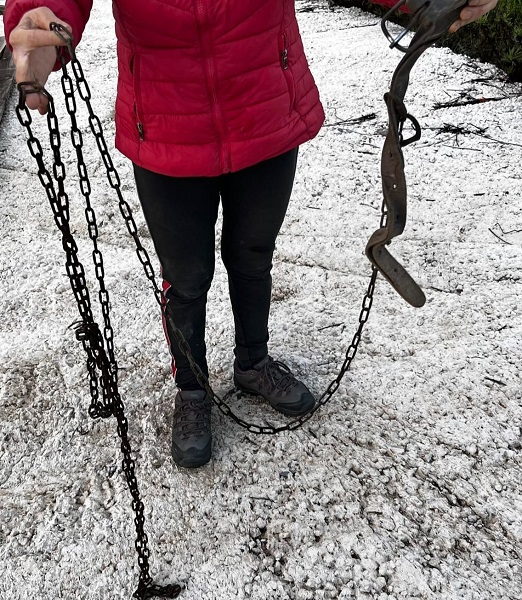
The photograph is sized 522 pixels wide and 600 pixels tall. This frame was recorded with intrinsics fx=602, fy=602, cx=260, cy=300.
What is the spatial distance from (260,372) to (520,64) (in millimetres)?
3400

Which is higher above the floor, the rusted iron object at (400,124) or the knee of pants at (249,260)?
the rusted iron object at (400,124)

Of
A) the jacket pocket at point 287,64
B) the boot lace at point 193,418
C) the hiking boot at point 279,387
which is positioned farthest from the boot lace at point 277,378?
the jacket pocket at point 287,64

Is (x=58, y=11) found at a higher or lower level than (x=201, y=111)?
higher

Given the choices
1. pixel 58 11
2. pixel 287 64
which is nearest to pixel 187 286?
pixel 287 64

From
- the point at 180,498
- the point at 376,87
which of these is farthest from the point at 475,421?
the point at 376,87

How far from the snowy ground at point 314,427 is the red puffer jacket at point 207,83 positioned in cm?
101

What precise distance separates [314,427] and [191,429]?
1.42 feet

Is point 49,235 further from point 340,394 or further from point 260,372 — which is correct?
point 340,394

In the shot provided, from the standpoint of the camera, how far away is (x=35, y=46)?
114cm

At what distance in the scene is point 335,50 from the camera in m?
5.02

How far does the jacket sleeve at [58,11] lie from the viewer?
119 cm

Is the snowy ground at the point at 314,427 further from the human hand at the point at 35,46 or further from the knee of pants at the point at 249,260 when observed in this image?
the human hand at the point at 35,46

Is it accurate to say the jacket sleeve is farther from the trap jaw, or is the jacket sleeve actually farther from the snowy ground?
the snowy ground

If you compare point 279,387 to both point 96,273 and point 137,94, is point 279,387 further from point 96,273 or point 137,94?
point 137,94
